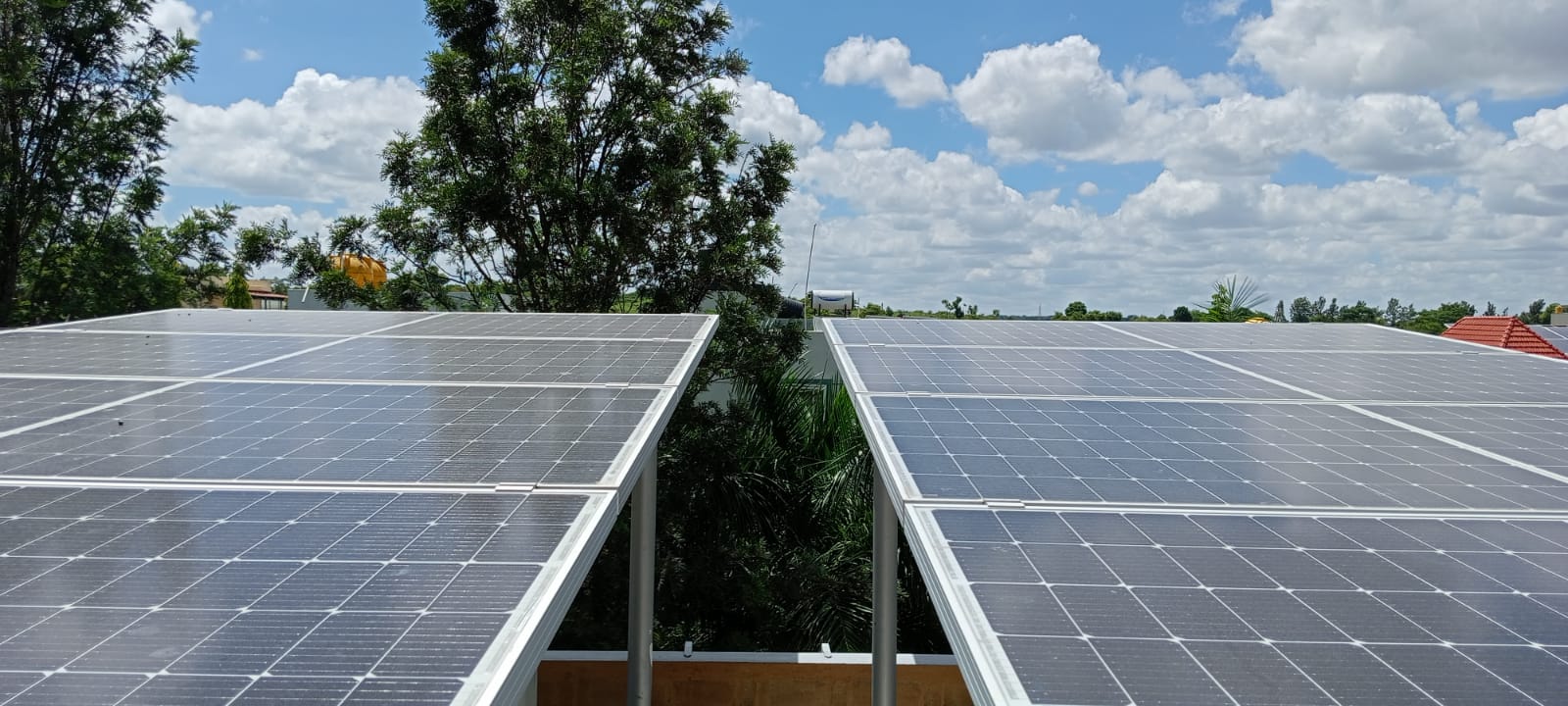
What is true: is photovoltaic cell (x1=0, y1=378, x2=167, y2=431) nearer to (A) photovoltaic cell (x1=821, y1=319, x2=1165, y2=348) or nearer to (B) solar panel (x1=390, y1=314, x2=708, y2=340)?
(B) solar panel (x1=390, y1=314, x2=708, y2=340)

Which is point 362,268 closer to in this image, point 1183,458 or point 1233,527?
point 1183,458

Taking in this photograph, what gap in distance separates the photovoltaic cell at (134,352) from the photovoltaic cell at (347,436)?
1.03 meters

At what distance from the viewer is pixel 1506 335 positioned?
17.7 metres

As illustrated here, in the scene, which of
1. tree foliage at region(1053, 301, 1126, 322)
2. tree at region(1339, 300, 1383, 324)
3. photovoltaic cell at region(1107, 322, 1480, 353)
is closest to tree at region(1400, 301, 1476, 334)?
tree at region(1339, 300, 1383, 324)

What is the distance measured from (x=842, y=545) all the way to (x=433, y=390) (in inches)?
315

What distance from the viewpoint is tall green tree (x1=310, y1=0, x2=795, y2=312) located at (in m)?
16.0

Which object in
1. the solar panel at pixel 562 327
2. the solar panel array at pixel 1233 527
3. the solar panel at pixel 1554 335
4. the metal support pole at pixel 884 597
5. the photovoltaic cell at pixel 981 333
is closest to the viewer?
the solar panel array at pixel 1233 527

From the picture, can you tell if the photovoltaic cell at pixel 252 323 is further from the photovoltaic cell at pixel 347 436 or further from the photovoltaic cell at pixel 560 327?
the photovoltaic cell at pixel 347 436

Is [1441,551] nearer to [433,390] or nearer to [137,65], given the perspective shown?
[433,390]

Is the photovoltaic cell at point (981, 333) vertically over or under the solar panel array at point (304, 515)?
over

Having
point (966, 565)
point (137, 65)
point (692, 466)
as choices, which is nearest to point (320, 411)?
point (966, 565)

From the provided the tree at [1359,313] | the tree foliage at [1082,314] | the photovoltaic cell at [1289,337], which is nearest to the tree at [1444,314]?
the tree at [1359,313]

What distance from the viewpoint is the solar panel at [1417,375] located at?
742 cm

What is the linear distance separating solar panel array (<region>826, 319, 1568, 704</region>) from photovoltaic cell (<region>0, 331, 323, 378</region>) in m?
5.26
